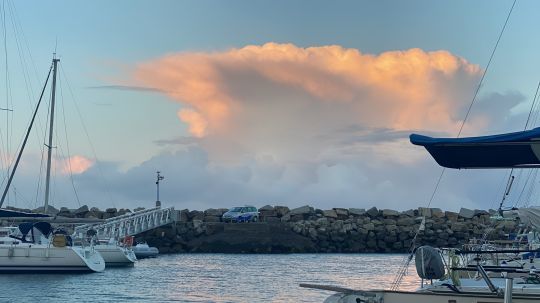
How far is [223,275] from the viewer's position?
3706 centimetres

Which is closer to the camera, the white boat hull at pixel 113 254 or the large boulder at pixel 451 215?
the white boat hull at pixel 113 254

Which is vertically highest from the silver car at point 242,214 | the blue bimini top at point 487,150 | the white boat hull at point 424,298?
the silver car at point 242,214

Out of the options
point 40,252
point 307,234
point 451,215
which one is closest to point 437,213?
point 451,215

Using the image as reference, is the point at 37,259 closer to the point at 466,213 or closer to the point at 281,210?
the point at 281,210

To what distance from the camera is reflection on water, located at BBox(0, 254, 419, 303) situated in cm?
2733

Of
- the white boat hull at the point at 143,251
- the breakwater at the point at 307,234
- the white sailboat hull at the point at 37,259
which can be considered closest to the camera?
the white sailboat hull at the point at 37,259

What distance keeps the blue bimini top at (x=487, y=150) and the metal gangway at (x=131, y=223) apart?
108 feet

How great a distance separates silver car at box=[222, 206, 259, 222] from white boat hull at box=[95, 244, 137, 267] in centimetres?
2122

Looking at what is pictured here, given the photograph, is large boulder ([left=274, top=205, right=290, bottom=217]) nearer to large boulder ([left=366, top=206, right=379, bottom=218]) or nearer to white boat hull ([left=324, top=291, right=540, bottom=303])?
large boulder ([left=366, top=206, right=379, bottom=218])

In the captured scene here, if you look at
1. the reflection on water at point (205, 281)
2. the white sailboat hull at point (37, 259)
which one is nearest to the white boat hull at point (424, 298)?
the reflection on water at point (205, 281)

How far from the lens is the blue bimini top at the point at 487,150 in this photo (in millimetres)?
12922

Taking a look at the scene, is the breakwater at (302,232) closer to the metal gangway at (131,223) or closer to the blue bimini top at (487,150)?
the metal gangway at (131,223)

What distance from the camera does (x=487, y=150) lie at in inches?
536

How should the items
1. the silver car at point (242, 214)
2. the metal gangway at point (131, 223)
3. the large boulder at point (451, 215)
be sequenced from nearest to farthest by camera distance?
1. the metal gangway at point (131, 223)
2. the silver car at point (242, 214)
3. the large boulder at point (451, 215)
